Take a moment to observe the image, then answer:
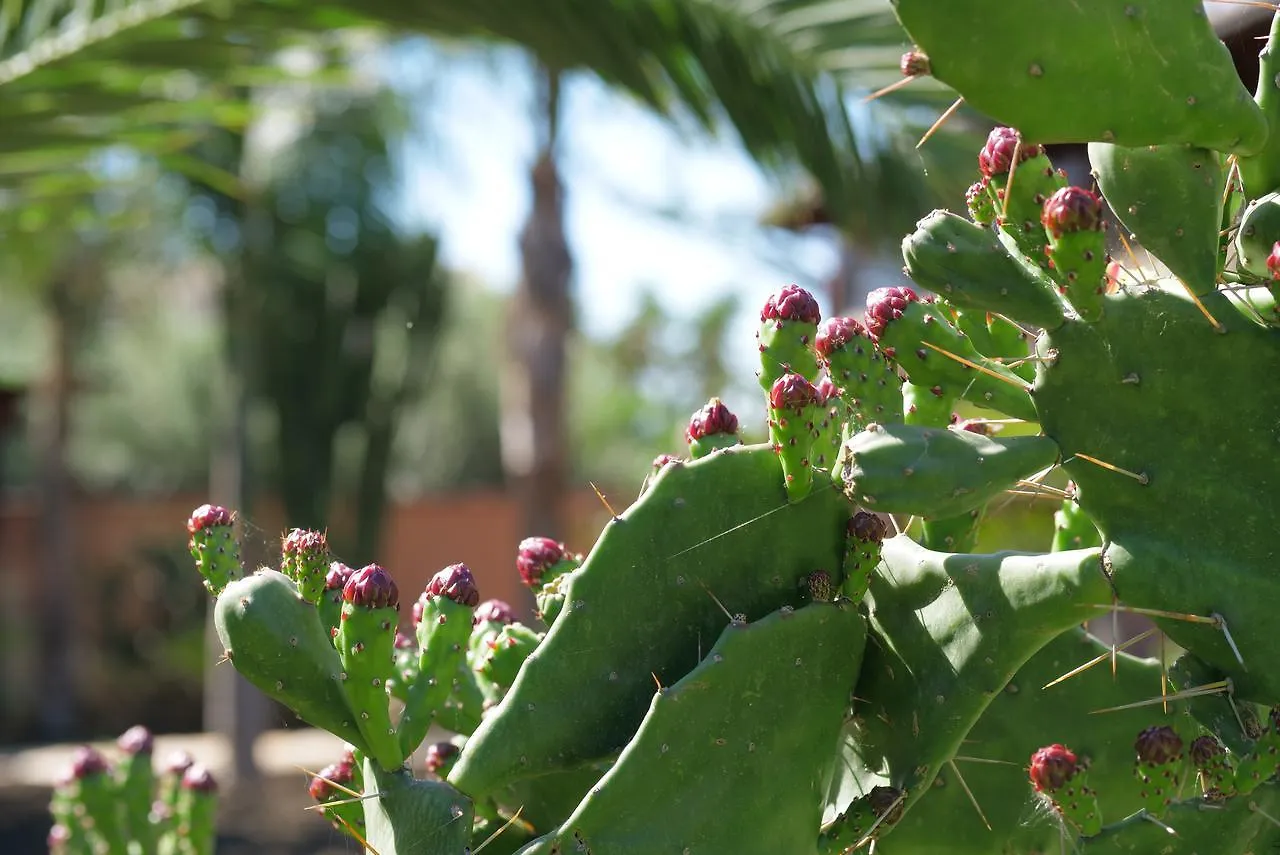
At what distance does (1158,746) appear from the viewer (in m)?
1.68

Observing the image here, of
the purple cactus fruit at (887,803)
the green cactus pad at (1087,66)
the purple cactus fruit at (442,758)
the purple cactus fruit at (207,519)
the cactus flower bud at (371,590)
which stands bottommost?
the purple cactus fruit at (442,758)

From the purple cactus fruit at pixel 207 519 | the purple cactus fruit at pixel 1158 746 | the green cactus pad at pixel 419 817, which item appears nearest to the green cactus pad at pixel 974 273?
the purple cactus fruit at pixel 1158 746

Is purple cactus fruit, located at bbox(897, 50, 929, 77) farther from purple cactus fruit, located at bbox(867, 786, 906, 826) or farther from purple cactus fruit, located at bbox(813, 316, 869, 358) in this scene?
purple cactus fruit, located at bbox(867, 786, 906, 826)

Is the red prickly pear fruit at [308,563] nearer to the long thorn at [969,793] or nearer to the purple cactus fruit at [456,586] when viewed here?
the purple cactus fruit at [456,586]

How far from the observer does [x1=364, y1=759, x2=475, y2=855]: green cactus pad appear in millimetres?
1712

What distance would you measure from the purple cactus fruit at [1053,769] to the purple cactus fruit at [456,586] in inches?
30.0

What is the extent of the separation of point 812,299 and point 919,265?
0.67 feet

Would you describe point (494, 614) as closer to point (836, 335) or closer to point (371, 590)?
point (371, 590)

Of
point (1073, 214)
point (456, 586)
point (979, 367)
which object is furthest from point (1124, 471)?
point (456, 586)

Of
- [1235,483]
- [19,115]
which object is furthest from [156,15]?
[1235,483]

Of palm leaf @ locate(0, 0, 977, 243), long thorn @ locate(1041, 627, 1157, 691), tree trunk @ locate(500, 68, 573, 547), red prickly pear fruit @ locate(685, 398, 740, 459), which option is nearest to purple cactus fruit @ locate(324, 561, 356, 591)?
red prickly pear fruit @ locate(685, 398, 740, 459)

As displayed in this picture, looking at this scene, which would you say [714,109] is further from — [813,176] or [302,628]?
[302,628]

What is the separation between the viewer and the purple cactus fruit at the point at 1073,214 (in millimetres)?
1559

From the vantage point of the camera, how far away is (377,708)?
5.73 feet
